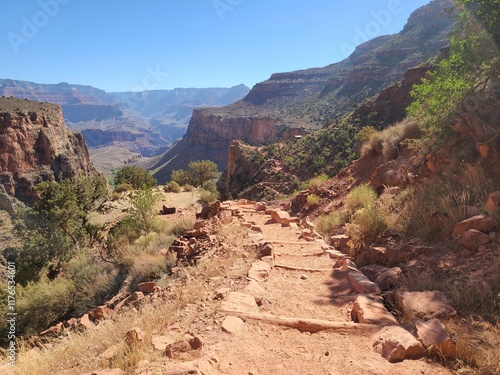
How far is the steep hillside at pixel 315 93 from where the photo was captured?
6366 centimetres

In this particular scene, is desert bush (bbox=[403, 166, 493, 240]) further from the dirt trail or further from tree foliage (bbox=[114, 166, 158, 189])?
tree foliage (bbox=[114, 166, 158, 189])

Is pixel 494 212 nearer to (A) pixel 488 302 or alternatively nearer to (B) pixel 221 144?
(A) pixel 488 302

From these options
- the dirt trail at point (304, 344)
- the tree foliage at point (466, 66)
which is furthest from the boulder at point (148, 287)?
the tree foliage at point (466, 66)

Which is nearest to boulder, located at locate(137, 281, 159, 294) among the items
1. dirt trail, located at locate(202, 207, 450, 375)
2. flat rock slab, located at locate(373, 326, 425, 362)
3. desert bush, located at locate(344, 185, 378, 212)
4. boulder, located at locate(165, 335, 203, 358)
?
dirt trail, located at locate(202, 207, 450, 375)

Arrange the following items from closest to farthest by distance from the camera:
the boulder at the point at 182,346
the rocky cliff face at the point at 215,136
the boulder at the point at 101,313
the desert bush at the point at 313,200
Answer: the boulder at the point at 182,346
the boulder at the point at 101,313
the desert bush at the point at 313,200
the rocky cliff face at the point at 215,136

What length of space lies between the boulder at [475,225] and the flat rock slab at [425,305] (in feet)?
4.43

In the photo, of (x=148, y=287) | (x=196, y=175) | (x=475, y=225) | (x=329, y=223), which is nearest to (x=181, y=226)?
(x=148, y=287)

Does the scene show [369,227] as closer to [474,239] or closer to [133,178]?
[474,239]

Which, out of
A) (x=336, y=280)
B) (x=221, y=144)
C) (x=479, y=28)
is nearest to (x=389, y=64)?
(x=221, y=144)

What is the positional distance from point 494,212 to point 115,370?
14.6 feet

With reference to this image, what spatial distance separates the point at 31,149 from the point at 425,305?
6321cm

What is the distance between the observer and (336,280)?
436cm

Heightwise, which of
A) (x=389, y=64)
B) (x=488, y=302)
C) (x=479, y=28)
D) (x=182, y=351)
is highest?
(x=389, y=64)

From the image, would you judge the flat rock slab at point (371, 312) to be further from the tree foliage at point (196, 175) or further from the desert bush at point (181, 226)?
the tree foliage at point (196, 175)
